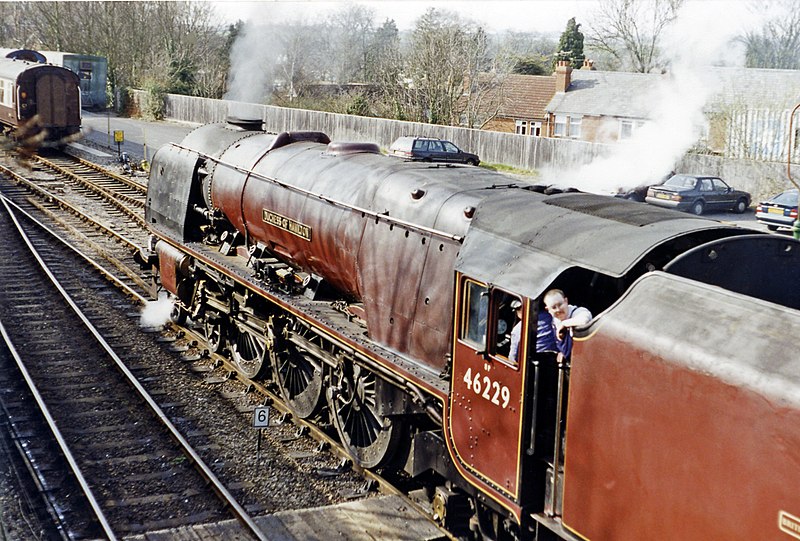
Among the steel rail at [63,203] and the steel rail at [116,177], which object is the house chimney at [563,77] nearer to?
the steel rail at [116,177]

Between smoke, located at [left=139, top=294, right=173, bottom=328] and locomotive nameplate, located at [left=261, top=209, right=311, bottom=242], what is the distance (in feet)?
14.5

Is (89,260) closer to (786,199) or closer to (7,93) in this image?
(786,199)

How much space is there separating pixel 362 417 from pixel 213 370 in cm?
418

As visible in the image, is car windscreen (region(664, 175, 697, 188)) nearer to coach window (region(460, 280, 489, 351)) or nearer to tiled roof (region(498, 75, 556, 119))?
tiled roof (region(498, 75, 556, 119))

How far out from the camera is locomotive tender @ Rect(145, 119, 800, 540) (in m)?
4.45

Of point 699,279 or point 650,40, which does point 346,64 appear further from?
point 699,279

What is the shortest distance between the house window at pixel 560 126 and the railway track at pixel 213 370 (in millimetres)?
24045

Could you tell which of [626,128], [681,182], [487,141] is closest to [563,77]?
[626,128]

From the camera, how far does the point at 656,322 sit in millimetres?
4914

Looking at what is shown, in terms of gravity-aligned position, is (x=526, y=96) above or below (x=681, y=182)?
above

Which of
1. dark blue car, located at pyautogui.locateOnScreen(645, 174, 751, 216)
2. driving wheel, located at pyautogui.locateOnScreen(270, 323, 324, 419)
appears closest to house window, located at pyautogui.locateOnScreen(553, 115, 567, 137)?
dark blue car, located at pyautogui.locateOnScreen(645, 174, 751, 216)

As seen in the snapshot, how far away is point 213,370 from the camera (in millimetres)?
12531

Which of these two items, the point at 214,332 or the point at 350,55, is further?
the point at 350,55

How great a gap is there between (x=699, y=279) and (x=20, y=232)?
18984 mm
